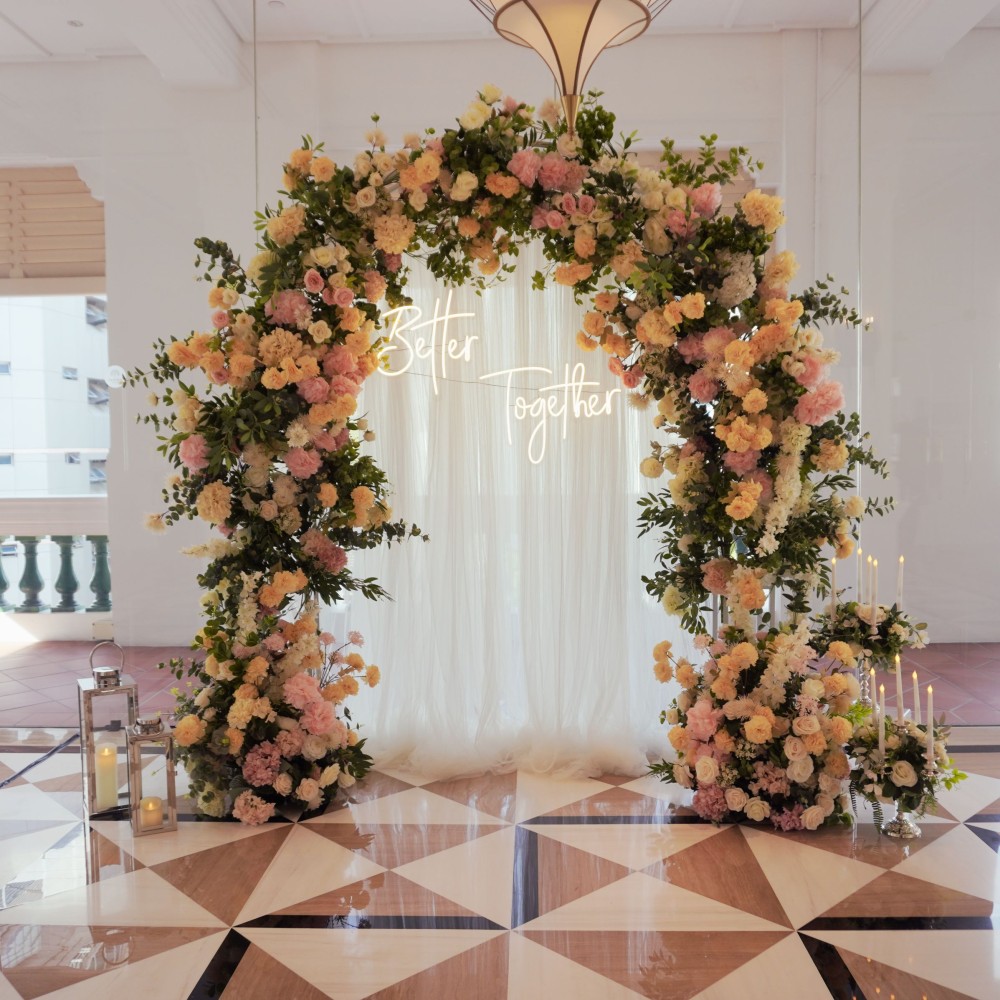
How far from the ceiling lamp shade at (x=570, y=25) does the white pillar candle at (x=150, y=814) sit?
2.69 m

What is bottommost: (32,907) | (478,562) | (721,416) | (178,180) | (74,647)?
(32,907)

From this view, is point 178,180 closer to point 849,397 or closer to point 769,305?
point 769,305

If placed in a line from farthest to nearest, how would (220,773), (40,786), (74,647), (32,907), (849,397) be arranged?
(74,647), (849,397), (40,786), (220,773), (32,907)

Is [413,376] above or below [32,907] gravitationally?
above

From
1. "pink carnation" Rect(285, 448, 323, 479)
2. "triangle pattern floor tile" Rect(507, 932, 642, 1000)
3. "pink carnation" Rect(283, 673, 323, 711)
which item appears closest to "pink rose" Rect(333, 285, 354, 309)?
"pink carnation" Rect(285, 448, 323, 479)

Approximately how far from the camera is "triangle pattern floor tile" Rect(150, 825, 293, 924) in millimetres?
2689

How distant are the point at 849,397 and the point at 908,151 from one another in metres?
1.22

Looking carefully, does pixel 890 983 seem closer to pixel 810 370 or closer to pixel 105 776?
pixel 810 370

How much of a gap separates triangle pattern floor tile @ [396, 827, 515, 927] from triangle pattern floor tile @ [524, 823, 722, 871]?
0.64ft

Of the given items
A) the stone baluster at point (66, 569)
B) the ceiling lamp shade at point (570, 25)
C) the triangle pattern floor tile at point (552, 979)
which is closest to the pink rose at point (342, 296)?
the ceiling lamp shade at point (570, 25)

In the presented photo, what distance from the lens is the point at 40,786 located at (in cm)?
367

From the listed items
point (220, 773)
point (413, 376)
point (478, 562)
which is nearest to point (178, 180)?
point (413, 376)

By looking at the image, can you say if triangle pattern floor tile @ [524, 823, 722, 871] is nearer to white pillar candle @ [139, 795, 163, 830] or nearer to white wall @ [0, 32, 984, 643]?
white pillar candle @ [139, 795, 163, 830]

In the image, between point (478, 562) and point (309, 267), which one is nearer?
point (309, 267)
